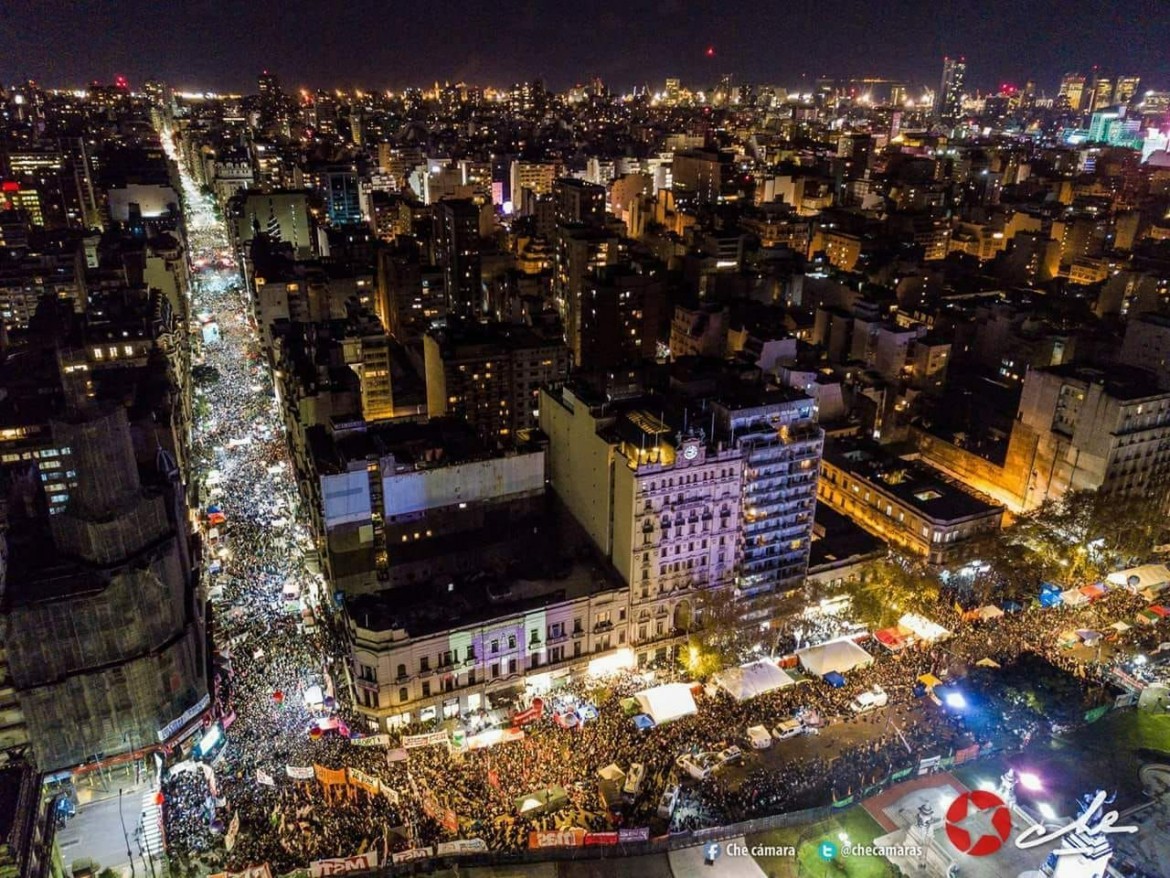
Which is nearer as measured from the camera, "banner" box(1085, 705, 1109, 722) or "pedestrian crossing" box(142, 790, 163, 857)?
"pedestrian crossing" box(142, 790, 163, 857)

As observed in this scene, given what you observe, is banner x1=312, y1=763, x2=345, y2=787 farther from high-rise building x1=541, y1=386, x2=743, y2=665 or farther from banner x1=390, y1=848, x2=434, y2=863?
high-rise building x1=541, y1=386, x2=743, y2=665

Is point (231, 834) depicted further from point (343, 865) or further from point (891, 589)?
point (891, 589)

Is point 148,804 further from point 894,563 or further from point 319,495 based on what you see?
point 894,563

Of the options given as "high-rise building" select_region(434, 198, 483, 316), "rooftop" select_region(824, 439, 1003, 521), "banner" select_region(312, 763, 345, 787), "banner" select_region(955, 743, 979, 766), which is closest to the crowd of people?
"banner" select_region(312, 763, 345, 787)

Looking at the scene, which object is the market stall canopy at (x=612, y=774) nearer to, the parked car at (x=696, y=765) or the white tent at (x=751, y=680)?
the parked car at (x=696, y=765)

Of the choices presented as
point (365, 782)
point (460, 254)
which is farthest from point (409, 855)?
point (460, 254)

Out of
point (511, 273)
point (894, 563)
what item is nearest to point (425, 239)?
point (511, 273)

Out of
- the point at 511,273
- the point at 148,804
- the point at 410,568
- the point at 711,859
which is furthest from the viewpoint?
the point at 511,273

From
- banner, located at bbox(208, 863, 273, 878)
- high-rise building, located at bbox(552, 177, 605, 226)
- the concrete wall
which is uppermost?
high-rise building, located at bbox(552, 177, 605, 226)
